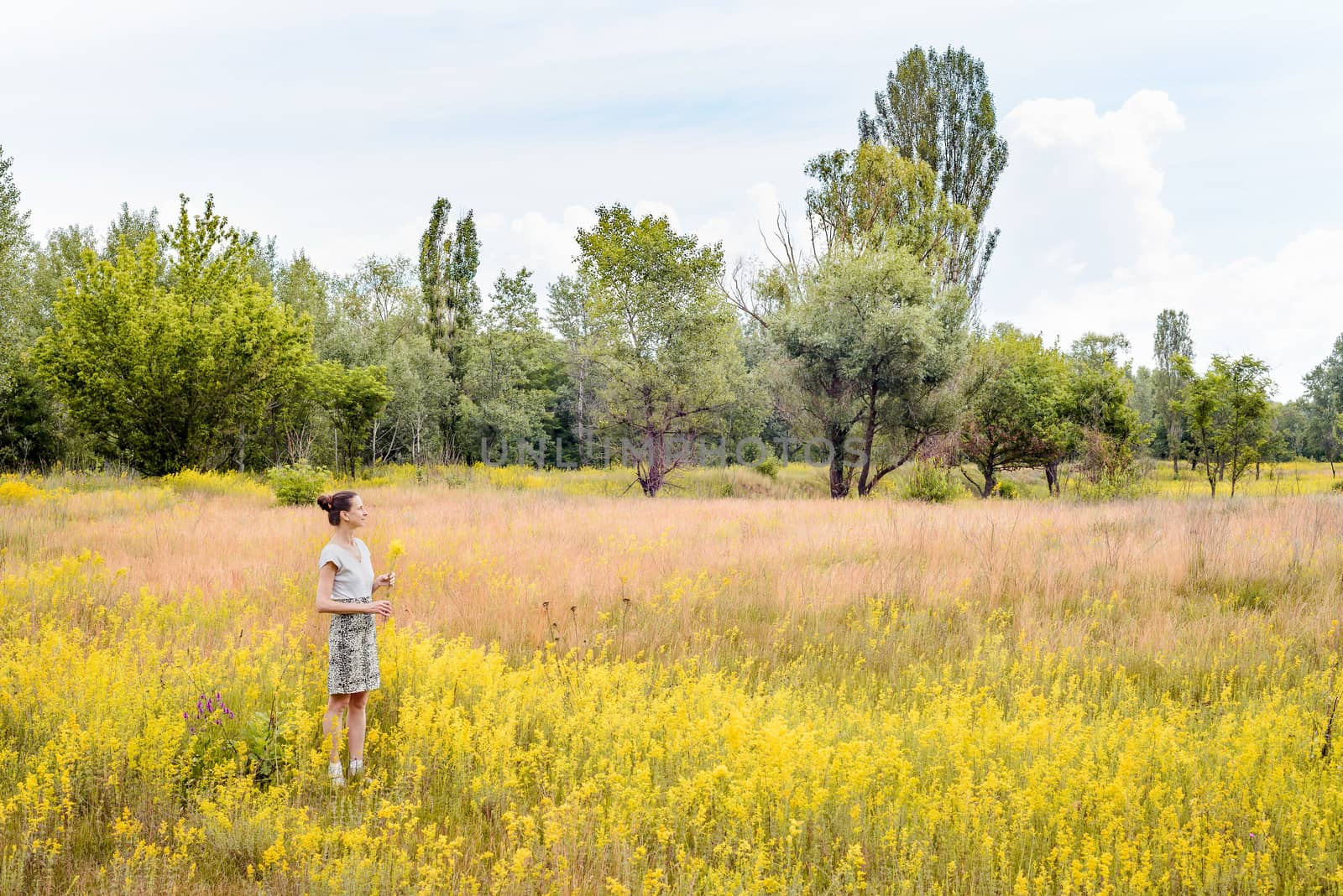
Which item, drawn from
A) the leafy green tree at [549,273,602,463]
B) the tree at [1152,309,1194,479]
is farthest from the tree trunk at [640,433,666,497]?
the tree at [1152,309,1194,479]

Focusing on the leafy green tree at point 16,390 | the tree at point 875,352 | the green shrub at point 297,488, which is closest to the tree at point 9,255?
the leafy green tree at point 16,390

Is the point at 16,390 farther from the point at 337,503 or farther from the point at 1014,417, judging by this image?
the point at 1014,417

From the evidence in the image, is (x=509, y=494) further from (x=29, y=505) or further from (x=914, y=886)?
(x=914, y=886)

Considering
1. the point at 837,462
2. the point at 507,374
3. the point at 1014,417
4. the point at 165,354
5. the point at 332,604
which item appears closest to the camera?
the point at 332,604

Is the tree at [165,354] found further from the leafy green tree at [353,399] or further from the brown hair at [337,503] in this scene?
the brown hair at [337,503]

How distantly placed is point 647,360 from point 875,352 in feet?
22.8

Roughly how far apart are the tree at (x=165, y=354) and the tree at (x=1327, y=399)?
64.6m

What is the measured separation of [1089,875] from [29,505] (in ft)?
52.3

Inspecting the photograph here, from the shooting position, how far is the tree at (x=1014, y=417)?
2833 centimetres

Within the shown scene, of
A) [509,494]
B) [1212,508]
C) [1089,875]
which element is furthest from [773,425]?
[1089,875]

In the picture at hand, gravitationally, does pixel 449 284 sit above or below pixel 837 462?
above

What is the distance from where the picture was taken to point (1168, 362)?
70000 millimetres

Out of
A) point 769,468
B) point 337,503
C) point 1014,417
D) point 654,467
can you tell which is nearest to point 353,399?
point 654,467

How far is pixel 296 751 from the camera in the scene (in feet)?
13.9
